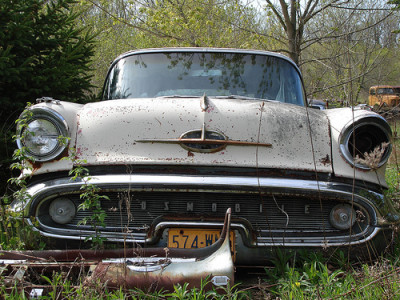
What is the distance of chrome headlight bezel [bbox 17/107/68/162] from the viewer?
2.48m

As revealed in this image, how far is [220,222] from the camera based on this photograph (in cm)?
231

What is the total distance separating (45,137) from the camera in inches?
100.0

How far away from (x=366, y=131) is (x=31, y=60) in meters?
3.94

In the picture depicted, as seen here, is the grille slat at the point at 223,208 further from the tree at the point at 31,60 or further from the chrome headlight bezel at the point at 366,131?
the tree at the point at 31,60

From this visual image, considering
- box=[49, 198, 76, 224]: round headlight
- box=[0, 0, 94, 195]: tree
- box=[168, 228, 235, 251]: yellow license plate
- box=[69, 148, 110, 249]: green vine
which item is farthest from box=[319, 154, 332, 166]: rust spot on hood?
box=[0, 0, 94, 195]: tree

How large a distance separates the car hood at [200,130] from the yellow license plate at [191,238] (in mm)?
391

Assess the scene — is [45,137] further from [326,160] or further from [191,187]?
[326,160]

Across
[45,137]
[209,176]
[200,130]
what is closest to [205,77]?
[200,130]

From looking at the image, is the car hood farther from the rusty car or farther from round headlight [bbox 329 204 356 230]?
round headlight [bbox 329 204 356 230]

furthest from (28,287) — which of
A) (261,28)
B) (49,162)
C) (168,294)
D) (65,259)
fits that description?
(261,28)

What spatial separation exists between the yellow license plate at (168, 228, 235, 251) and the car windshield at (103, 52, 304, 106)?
4.23 ft

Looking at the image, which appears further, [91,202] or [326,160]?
[326,160]

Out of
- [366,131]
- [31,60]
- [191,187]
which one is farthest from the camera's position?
[31,60]

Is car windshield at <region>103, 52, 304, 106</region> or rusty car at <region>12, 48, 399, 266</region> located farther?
car windshield at <region>103, 52, 304, 106</region>
